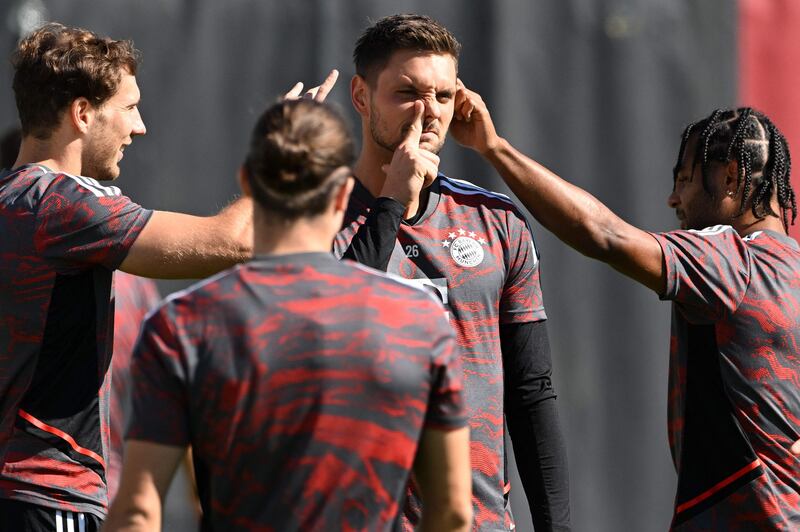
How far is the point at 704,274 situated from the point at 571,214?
1.10 feet

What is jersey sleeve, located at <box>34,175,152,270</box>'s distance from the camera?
2.24 metres

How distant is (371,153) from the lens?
2.58m

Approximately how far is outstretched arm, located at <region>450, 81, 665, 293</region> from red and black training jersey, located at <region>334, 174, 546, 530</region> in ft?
0.28

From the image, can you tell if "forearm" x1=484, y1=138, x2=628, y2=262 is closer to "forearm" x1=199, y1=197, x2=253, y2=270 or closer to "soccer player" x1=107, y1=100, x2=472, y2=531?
"forearm" x1=199, y1=197, x2=253, y2=270

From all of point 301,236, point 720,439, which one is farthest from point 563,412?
point 301,236

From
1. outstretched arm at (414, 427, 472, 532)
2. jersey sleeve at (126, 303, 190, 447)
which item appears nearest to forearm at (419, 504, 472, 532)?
outstretched arm at (414, 427, 472, 532)

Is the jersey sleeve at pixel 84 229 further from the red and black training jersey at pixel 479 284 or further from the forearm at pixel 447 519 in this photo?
the forearm at pixel 447 519

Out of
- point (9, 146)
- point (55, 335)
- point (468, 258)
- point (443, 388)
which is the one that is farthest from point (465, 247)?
point (9, 146)

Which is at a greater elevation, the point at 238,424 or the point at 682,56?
the point at 682,56

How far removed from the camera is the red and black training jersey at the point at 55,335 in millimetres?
2246

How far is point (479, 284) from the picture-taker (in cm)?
241

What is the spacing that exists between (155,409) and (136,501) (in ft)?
0.46

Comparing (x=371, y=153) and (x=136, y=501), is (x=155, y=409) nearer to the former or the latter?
(x=136, y=501)

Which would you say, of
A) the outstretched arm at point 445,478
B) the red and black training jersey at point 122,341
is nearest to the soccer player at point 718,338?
the outstretched arm at point 445,478
